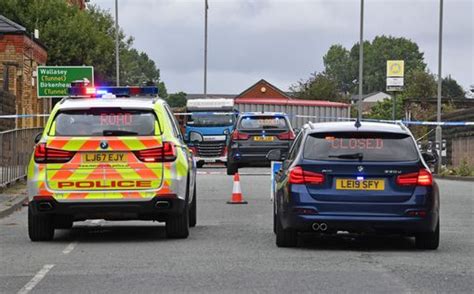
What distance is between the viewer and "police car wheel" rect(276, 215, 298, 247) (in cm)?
1157

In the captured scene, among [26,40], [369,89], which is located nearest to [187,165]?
[26,40]

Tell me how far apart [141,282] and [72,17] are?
47.7m

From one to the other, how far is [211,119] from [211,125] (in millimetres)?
420

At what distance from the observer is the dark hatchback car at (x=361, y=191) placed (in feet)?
36.6

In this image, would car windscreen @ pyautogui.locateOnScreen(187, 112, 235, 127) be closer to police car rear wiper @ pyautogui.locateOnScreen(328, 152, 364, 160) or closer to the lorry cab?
the lorry cab

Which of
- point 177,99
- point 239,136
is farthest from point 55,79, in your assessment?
point 177,99

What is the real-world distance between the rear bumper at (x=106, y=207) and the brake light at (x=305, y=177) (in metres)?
1.62

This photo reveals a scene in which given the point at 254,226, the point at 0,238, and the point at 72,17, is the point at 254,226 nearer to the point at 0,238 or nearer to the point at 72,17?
the point at 0,238

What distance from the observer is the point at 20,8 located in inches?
2109

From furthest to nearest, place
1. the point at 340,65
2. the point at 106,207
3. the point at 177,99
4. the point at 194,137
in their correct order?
1. the point at 340,65
2. the point at 177,99
3. the point at 194,137
4. the point at 106,207

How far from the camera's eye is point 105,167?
1195cm

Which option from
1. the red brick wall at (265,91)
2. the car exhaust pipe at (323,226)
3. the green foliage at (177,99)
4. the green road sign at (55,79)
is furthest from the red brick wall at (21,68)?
the green foliage at (177,99)

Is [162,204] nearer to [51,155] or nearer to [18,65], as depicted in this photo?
[51,155]

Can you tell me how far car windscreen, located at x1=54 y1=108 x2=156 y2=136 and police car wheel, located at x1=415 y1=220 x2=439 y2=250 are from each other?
3454mm
